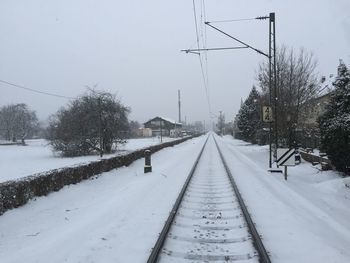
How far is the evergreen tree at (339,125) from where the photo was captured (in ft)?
52.7

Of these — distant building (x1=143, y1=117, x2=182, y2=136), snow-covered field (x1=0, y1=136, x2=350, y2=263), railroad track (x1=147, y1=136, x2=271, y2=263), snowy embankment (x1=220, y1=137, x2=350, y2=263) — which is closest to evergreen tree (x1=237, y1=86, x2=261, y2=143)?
snowy embankment (x1=220, y1=137, x2=350, y2=263)

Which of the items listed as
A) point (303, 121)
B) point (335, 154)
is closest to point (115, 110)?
point (303, 121)

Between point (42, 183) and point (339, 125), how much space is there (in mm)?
11048

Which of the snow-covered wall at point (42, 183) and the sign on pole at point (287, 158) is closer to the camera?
the snow-covered wall at point (42, 183)

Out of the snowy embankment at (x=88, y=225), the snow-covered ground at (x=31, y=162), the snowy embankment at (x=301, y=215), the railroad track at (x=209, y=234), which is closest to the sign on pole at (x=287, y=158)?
the snowy embankment at (x=301, y=215)

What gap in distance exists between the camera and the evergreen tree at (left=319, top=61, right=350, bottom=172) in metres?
16.1

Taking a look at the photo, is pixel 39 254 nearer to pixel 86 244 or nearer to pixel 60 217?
pixel 86 244

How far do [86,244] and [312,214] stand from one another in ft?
17.6

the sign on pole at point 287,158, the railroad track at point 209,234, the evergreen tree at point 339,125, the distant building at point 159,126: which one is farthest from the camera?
the distant building at point 159,126

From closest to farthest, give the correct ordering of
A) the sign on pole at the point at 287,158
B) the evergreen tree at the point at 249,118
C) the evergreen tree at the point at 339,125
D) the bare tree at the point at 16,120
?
1. the evergreen tree at the point at 339,125
2. the sign on pole at the point at 287,158
3. the evergreen tree at the point at 249,118
4. the bare tree at the point at 16,120

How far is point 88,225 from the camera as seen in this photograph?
8.57 m

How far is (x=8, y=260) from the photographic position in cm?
646

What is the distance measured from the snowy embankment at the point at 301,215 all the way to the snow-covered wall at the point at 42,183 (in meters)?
5.54

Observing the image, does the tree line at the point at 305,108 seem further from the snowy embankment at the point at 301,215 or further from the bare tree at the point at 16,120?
the bare tree at the point at 16,120
